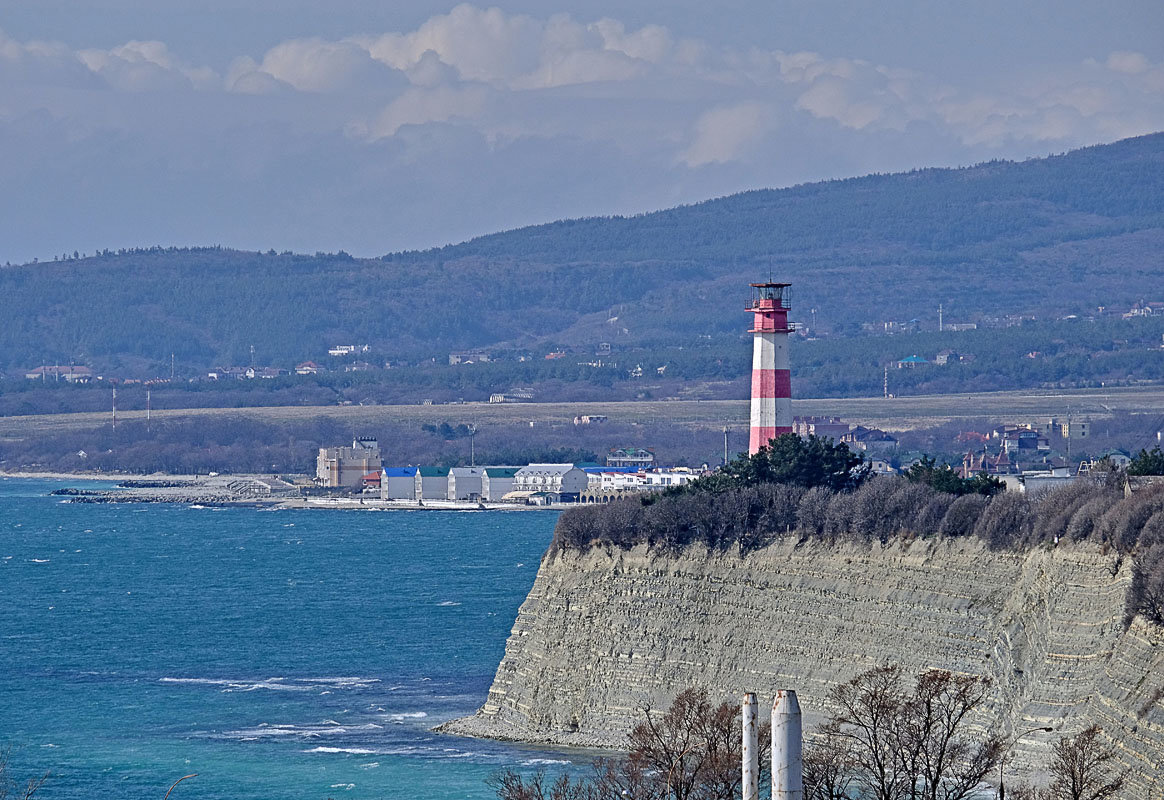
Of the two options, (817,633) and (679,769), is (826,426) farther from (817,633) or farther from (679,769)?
(679,769)

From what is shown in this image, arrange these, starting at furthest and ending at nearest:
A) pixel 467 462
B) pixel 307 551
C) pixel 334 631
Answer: pixel 467 462 → pixel 307 551 → pixel 334 631

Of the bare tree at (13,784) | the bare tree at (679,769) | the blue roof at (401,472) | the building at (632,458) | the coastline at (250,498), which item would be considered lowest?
the bare tree at (13,784)

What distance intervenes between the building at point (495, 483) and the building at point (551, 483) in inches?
19.7

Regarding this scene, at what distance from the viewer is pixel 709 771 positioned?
2936cm

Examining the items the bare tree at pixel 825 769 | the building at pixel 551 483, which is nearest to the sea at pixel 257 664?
the bare tree at pixel 825 769

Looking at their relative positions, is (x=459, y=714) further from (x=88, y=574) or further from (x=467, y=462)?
(x=467, y=462)

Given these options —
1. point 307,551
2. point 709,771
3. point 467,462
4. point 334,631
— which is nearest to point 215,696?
point 334,631

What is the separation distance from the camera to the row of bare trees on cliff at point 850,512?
37.2 metres

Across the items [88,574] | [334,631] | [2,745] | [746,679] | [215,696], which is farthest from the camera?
[88,574]

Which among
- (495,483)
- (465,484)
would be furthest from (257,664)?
(465,484)

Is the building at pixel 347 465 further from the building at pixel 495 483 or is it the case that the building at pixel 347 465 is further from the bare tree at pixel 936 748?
the bare tree at pixel 936 748

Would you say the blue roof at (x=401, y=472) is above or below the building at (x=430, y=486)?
above

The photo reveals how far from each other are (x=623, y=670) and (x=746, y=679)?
9.45 feet

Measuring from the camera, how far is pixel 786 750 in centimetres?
1895
